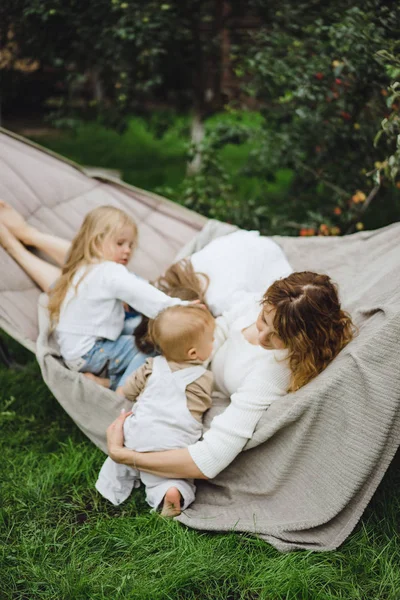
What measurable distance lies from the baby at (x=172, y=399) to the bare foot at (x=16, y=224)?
1.00m

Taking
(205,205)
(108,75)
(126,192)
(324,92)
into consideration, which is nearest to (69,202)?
(126,192)

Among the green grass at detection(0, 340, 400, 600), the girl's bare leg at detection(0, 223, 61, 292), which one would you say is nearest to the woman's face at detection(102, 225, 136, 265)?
the girl's bare leg at detection(0, 223, 61, 292)

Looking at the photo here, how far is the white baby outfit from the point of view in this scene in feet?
7.52

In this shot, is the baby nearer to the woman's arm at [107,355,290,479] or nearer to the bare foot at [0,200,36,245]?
the woman's arm at [107,355,290,479]

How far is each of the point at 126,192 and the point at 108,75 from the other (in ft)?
5.78

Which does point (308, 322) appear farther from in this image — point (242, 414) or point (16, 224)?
point (16, 224)

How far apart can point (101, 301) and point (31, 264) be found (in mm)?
501

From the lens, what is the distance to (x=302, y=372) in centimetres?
218

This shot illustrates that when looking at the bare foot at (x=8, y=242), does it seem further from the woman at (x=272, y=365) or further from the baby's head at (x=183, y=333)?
the woman at (x=272, y=365)

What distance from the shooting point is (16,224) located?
10.2ft

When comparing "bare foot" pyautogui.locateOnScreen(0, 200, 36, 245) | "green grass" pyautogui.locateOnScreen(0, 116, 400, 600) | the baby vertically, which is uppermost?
"bare foot" pyautogui.locateOnScreen(0, 200, 36, 245)

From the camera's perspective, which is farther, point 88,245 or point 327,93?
point 327,93

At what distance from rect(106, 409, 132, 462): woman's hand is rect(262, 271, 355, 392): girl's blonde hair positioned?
601 millimetres

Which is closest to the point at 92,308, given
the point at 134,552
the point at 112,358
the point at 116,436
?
the point at 112,358
